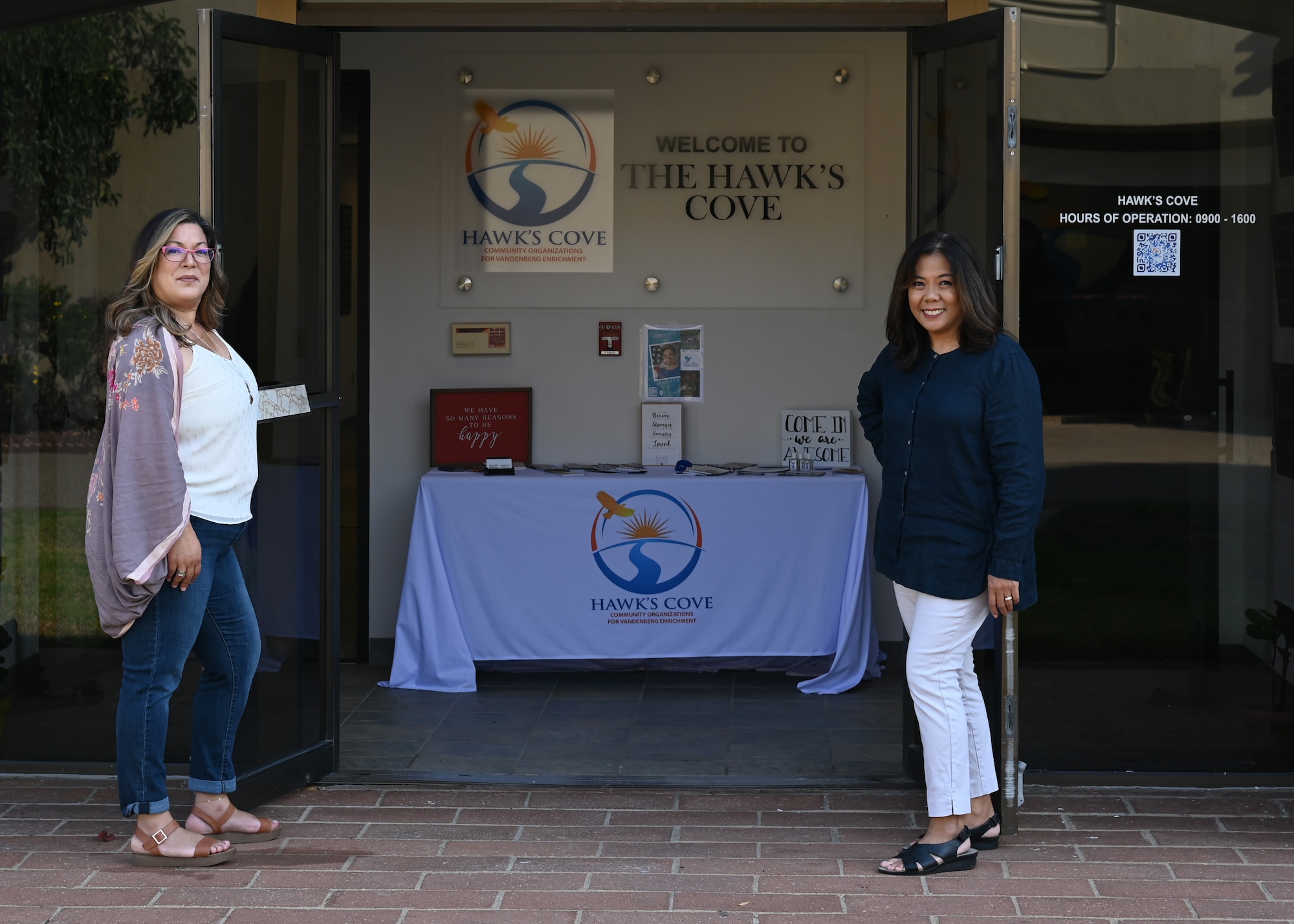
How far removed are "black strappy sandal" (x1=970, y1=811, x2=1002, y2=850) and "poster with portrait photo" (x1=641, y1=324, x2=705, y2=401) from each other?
120 inches

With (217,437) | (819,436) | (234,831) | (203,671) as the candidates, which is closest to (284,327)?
(217,437)

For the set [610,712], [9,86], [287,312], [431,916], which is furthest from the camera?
[610,712]

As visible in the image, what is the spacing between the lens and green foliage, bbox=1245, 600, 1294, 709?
4.70 metres

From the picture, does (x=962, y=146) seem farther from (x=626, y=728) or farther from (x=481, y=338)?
(x=481, y=338)

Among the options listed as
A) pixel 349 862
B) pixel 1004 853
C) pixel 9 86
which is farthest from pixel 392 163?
pixel 1004 853

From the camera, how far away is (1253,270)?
467cm

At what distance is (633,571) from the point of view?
6293 millimetres

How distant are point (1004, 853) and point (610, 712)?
2.13m

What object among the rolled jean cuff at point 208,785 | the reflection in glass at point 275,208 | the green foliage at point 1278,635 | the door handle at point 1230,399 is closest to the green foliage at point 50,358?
the reflection in glass at point 275,208

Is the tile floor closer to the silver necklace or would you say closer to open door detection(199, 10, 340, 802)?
open door detection(199, 10, 340, 802)

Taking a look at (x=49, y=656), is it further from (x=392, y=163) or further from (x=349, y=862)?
(x=392, y=163)

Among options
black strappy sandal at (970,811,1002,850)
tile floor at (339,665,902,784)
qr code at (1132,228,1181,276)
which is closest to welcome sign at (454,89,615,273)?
tile floor at (339,665,902,784)

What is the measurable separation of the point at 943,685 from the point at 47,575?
10.0 ft

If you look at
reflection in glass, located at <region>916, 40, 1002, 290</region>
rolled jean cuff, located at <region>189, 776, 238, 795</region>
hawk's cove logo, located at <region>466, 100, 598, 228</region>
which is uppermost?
hawk's cove logo, located at <region>466, 100, 598, 228</region>
